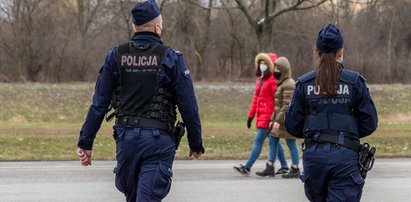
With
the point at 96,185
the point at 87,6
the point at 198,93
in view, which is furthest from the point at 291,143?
the point at 87,6

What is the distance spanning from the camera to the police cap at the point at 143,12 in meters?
4.62

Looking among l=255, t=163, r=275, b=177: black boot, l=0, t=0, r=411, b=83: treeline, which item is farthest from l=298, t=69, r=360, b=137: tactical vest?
l=0, t=0, r=411, b=83: treeline

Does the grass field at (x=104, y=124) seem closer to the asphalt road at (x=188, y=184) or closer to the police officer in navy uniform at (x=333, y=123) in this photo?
the asphalt road at (x=188, y=184)

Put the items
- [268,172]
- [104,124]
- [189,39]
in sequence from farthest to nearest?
[189,39] < [104,124] < [268,172]

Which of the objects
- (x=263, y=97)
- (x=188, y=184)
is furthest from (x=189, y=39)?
(x=188, y=184)

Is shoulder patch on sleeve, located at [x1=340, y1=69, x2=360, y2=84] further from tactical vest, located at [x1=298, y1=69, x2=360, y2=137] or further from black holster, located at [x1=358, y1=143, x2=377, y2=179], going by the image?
black holster, located at [x1=358, y1=143, x2=377, y2=179]

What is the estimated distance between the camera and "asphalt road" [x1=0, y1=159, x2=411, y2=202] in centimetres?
777

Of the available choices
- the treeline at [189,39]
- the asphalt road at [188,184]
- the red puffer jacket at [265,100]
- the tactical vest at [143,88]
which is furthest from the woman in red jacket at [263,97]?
the treeline at [189,39]

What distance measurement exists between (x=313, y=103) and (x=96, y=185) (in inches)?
186

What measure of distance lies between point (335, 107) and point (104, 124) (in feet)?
55.4

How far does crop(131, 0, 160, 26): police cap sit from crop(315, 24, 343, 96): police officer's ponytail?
3.97 ft

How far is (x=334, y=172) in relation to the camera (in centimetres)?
445

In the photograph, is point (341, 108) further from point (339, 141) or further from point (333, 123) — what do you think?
point (339, 141)

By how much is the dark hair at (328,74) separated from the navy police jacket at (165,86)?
2.94 ft
